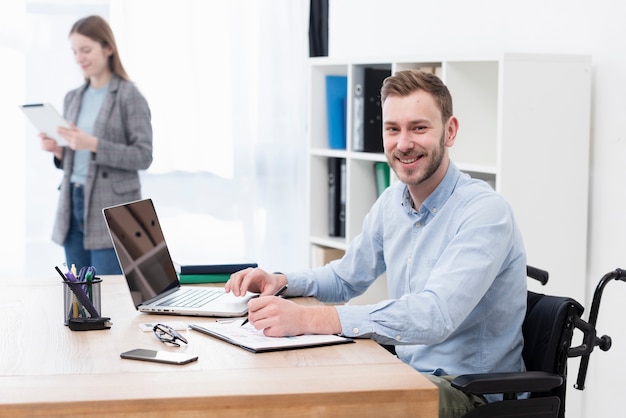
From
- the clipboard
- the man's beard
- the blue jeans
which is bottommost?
the blue jeans

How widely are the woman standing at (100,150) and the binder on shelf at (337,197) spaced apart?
32.8 inches

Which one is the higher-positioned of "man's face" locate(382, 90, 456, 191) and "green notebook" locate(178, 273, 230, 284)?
"man's face" locate(382, 90, 456, 191)

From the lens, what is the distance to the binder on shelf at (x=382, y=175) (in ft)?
12.6

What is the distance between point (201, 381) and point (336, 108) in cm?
264

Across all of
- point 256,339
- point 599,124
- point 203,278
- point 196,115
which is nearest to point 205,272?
point 203,278

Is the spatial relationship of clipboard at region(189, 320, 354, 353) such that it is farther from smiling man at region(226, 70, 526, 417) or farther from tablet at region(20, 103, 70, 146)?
tablet at region(20, 103, 70, 146)

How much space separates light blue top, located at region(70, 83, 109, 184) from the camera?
404cm

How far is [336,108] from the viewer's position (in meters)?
4.12

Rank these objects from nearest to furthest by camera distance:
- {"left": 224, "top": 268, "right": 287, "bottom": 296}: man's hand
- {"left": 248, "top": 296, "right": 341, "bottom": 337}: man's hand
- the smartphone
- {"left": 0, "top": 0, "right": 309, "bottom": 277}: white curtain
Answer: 1. the smartphone
2. {"left": 248, "top": 296, "right": 341, "bottom": 337}: man's hand
3. {"left": 224, "top": 268, "right": 287, "bottom": 296}: man's hand
4. {"left": 0, "top": 0, "right": 309, "bottom": 277}: white curtain

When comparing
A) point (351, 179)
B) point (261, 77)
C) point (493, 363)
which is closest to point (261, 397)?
point (493, 363)

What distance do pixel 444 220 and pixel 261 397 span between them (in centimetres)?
81

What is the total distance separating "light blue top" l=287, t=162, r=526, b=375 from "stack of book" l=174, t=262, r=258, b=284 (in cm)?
27

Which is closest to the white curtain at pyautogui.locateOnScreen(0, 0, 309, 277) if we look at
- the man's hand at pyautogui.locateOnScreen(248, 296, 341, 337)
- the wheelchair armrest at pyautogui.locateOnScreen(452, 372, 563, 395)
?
the man's hand at pyautogui.locateOnScreen(248, 296, 341, 337)

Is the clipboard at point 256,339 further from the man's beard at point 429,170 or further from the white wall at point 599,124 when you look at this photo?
the white wall at point 599,124
